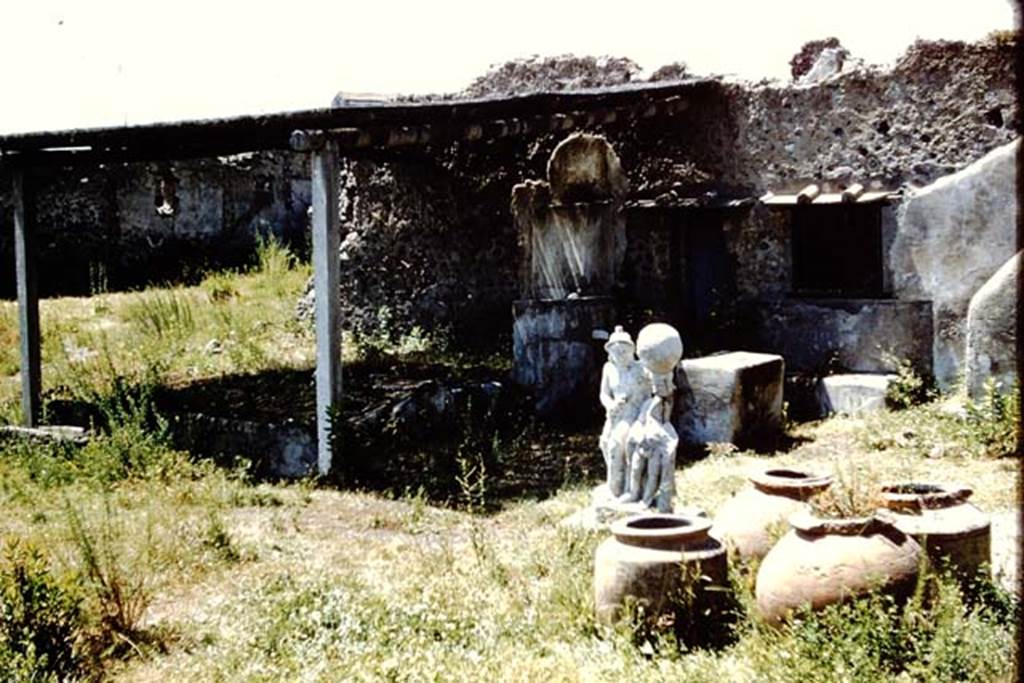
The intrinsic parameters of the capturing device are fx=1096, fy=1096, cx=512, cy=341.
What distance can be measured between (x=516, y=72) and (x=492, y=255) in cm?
255

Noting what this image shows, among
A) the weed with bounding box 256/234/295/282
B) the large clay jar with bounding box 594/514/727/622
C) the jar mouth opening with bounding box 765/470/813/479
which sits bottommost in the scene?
the large clay jar with bounding box 594/514/727/622

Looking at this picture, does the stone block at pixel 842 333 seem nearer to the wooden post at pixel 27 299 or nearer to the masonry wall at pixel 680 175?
the masonry wall at pixel 680 175

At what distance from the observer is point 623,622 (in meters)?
5.15

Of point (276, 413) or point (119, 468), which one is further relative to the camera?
point (276, 413)

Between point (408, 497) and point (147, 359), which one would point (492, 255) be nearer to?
point (147, 359)

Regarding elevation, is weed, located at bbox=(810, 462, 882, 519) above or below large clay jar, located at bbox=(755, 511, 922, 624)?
above

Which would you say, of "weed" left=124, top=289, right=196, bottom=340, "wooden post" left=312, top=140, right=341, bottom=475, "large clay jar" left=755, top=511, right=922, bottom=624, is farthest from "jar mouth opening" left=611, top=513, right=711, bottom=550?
"weed" left=124, top=289, right=196, bottom=340

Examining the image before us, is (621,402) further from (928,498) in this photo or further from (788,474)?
(928,498)

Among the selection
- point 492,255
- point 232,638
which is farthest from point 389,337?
point 232,638

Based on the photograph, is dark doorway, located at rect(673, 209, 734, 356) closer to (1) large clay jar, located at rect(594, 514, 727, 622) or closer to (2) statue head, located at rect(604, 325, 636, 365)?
(2) statue head, located at rect(604, 325, 636, 365)

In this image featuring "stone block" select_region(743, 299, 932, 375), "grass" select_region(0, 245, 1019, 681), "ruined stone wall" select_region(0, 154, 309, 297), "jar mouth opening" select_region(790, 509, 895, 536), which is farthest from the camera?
"ruined stone wall" select_region(0, 154, 309, 297)

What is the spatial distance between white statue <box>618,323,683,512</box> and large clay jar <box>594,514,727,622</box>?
122 centimetres

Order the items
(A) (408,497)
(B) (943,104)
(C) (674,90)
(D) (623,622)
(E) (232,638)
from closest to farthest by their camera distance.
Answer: (D) (623,622)
(E) (232,638)
(A) (408,497)
(B) (943,104)
(C) (674,90)

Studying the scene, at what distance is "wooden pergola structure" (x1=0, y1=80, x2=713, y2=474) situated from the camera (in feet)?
29.2
